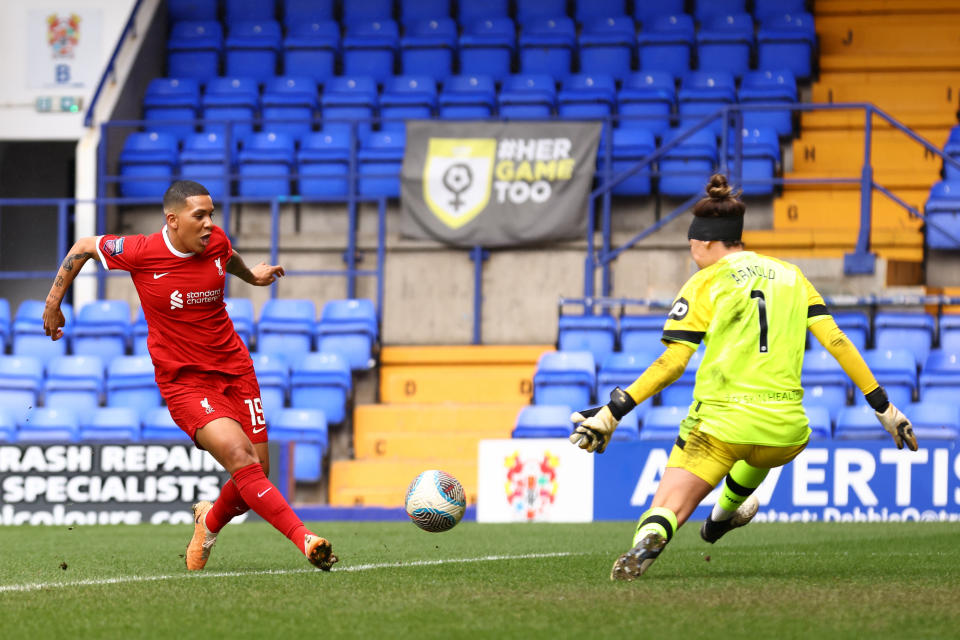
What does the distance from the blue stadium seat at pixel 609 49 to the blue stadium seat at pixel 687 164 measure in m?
2.14

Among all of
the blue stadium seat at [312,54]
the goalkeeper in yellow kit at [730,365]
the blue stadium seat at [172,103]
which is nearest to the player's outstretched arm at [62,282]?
the goalkeeper in yellow kit at [730,365]

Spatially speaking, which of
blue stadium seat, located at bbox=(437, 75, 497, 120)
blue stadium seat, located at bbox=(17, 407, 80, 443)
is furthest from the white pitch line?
blue stadium seat, located at bbox=(437, 75, 497, 120)

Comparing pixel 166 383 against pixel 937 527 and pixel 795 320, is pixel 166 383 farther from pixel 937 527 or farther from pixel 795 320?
pixel 937 527

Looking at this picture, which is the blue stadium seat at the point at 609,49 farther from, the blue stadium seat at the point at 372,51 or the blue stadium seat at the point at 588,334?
the blue stadium seat at the point at 588,334

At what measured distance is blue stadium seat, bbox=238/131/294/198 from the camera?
16797 millimetres

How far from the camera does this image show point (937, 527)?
404 inches

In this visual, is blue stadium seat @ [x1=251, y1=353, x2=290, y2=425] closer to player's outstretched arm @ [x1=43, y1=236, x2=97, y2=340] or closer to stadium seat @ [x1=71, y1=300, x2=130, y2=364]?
stadium seat @ [x1=71, y1=300, x2=130, y2=364]

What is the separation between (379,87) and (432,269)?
10.4 ft

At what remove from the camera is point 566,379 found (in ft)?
45.4

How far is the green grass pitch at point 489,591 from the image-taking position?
180 inches

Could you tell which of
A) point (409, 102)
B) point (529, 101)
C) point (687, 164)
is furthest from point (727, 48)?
point (409, 102)

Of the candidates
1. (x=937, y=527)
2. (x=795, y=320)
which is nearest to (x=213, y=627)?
(x=795, y=320)

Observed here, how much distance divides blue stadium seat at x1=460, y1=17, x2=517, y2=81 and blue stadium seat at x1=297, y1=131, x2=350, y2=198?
2.17 m

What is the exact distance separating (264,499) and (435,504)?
3.35ft
